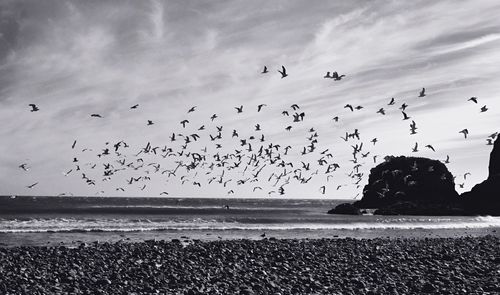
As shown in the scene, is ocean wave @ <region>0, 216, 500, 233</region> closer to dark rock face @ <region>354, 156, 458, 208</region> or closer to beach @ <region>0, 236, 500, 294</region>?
beach @ <region>0, 236, 500, 294</region>

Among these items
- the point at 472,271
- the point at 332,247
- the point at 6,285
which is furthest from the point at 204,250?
the point at 472,271

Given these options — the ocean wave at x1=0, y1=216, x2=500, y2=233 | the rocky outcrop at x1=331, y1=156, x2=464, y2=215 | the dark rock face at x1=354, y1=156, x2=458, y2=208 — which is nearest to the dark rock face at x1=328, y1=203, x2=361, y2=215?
the rocky outcrop at x1=331, y1=156, x2=464, y2=215

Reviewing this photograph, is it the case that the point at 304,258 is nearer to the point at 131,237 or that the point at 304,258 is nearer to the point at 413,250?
the point at 413,250

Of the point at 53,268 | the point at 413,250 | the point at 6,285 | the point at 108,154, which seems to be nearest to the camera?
the point at 6,285

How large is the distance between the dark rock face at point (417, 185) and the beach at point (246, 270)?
3259 inches

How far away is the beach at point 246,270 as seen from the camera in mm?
15125

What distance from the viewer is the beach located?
1512 cm

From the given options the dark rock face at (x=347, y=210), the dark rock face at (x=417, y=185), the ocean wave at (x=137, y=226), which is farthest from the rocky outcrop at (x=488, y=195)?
the ocean wave at (x=137, y=226)

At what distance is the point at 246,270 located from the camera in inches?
720

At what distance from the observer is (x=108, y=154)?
31250mm

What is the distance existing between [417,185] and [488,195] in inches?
590

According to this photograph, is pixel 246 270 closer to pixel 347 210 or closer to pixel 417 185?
pixel 347 210

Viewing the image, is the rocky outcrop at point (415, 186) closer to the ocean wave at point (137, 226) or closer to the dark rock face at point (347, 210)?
the dark rock face at point (347, 210)

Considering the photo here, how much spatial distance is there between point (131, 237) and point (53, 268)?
15.3 meters
